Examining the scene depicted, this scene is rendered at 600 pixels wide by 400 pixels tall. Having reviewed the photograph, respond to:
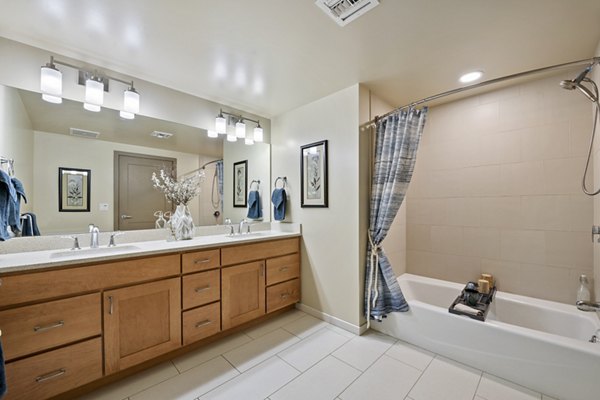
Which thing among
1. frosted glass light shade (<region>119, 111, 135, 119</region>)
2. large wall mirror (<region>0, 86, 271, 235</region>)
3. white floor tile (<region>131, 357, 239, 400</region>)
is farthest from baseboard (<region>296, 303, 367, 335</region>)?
frosted glass light shade (<region>119, 111, 135, 119</region>)

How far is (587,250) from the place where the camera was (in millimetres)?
1851

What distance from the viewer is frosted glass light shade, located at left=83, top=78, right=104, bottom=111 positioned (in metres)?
1.81

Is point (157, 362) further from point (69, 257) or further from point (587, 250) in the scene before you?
point (587, 250)

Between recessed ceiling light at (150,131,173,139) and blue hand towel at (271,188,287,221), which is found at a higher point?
recessed ceiling light at (150,131,173,139)

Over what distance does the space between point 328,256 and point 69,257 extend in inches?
76.8

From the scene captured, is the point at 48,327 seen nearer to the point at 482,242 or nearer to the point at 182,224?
the point at 182,224

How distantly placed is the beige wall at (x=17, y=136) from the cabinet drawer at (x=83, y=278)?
68 cm

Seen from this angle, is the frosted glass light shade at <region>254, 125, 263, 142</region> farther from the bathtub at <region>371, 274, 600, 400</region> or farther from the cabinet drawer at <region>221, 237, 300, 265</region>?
the bathtub at <region>371, 274, 600, 400</region>

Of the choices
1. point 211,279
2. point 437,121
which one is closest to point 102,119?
point 211,279

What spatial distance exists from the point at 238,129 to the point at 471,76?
228cm

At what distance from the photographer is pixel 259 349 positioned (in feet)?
6.47

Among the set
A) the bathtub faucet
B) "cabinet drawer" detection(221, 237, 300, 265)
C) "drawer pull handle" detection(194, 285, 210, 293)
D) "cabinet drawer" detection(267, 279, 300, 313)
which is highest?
"cabinet drawer" detection(221, 237, 300, 265)

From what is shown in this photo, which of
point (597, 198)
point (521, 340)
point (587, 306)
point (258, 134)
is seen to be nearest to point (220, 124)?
point (258, 134)

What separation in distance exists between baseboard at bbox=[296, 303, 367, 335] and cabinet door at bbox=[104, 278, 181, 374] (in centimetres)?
128
